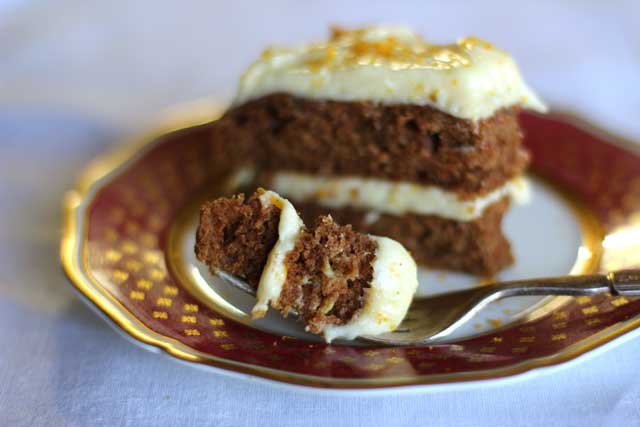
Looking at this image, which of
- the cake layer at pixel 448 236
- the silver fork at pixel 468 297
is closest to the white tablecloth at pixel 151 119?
the silver fork at pixel 468 297

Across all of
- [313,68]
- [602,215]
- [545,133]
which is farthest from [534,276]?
[313,68]

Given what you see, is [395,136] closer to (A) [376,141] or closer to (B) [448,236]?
(A) [376,141]

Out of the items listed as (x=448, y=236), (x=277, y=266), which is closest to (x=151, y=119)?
(x=448, y=236)

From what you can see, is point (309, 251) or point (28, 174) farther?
point (28, 174)

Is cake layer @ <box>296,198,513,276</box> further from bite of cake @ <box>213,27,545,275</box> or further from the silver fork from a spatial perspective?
the silver fork

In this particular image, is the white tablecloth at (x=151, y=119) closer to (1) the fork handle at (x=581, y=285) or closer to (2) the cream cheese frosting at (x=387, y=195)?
(1) the fork handle at (x=581, y=285)

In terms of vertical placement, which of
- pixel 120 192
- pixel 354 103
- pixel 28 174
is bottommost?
pixel 28 174

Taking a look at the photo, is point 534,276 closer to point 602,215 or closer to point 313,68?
point 602,215
